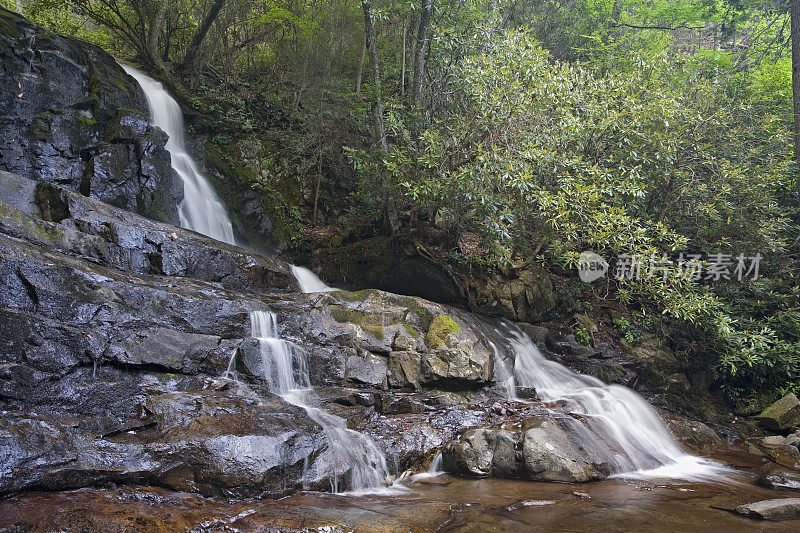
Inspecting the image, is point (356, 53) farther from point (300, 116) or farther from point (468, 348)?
point (468, 348)

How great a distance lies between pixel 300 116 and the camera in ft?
45.3

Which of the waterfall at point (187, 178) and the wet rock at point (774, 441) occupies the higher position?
the waterfall at point (187, 178)

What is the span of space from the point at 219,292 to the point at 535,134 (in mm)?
6700

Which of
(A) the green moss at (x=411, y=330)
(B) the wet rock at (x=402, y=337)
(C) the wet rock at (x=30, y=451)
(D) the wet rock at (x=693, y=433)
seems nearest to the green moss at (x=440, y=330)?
(B) the wet rock at (x=402, y=337)

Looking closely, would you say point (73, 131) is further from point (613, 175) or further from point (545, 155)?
point (613, 175)

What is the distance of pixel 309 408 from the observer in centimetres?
598

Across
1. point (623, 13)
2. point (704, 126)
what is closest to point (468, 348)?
point (704, 126)

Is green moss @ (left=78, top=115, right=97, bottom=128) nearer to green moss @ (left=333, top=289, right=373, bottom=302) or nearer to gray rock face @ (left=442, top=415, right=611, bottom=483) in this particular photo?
green moss @ (left=333, top=289, right=373, bottom=302)

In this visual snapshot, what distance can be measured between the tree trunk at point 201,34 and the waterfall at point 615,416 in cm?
1078

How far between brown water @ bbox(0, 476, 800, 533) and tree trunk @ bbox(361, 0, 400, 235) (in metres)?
6.67

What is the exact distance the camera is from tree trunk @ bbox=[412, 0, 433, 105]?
10.6 metres

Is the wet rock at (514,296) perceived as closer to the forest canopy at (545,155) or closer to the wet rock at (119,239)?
the forest canopy at (545,155)

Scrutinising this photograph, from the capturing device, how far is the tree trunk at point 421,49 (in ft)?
34.8

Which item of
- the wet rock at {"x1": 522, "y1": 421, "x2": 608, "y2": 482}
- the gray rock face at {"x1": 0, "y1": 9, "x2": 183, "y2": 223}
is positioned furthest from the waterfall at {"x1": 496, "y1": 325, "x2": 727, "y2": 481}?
the gray rock face at {"x1": 0, "y1": 9, "x2": 183, "y2": 223}
